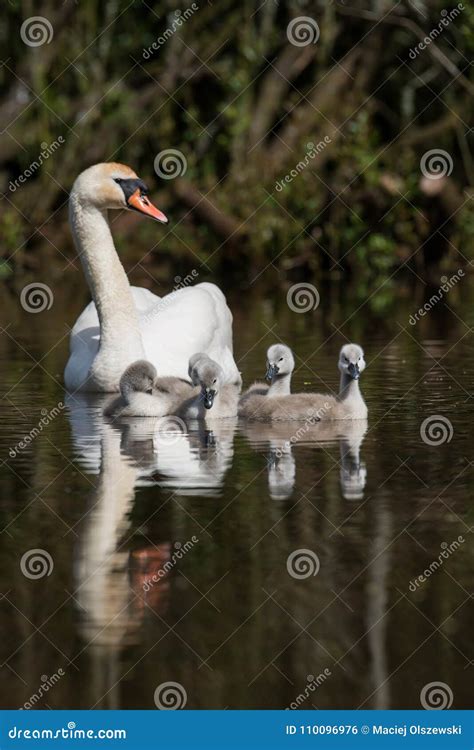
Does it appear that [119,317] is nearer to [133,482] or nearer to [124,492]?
[133,482]

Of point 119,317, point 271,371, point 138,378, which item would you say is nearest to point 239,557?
point 271,371

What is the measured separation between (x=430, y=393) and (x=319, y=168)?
12815 millimetres

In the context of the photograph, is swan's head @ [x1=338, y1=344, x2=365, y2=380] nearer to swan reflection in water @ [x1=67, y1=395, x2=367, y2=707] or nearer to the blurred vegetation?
swan reflection in water @ [x1=67, y1=395, x2=367, y2=707]

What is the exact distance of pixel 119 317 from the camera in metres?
11.0

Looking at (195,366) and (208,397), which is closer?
(208,397)

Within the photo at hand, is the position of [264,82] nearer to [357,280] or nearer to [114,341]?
[357,280]

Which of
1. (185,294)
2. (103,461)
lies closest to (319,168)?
(185,294)

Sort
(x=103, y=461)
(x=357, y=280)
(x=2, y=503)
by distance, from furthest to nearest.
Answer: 1. (x=357, y=280)
2. (x=103, y=461)
3. (x=2, y=503)

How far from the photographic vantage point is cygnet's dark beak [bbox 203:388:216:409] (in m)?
9.47

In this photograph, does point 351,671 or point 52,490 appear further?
point 52,490

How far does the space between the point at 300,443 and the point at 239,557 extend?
268 centimetres

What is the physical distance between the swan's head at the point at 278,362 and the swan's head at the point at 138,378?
0.72 meters

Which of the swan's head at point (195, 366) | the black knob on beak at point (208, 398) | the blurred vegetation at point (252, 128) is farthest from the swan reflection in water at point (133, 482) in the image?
the blurred vegetation at point (252, 128)

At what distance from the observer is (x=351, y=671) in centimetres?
504
